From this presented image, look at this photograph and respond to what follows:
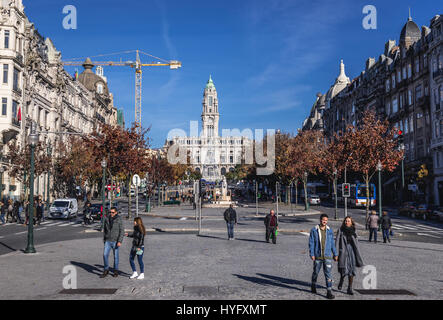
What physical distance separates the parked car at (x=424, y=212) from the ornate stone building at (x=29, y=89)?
98.9 ft

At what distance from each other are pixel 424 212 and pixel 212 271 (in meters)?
29.9

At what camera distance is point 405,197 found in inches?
2350

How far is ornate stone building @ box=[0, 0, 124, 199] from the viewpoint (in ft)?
153

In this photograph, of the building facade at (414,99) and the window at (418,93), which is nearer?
the building facade at (414,99)

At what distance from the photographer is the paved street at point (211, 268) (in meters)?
10.2

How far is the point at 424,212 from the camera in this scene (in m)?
37.2

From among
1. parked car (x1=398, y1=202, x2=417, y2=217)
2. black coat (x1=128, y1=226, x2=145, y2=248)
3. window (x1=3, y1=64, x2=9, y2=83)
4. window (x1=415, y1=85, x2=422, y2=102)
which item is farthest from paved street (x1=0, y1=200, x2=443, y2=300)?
window (x1=415, y1=85, x2=422, y2=102)

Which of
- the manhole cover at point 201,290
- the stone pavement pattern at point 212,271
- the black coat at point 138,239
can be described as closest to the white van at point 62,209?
the stone pavement pattern at point 212,271

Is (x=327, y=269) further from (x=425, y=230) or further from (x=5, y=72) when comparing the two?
(x=5, y=72)

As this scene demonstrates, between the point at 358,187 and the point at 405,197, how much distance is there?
36.0ft

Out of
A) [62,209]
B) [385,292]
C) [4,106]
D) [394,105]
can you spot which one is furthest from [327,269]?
[394,105]

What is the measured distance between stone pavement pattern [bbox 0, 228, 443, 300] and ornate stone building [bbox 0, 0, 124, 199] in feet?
60.8

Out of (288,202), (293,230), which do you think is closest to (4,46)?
(293,230)

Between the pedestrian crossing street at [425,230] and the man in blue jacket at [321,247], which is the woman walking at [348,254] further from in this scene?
the pedestrian crossing street at [425,230]
